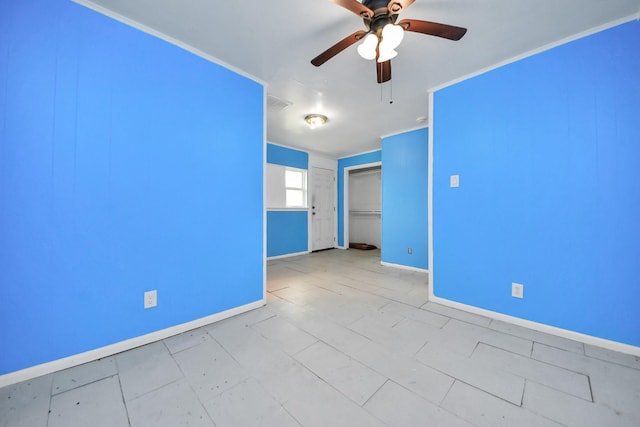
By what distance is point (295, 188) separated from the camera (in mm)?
5367

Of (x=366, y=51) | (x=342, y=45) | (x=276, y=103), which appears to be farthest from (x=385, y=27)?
A: (x=276, y=103)

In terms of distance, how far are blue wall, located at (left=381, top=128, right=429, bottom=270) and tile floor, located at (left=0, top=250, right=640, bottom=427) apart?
1.84 m

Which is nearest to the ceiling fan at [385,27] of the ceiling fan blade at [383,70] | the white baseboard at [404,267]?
the ceiling fan blade at [383,70]

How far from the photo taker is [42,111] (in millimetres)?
1409

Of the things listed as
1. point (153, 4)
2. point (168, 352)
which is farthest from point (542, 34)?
point (168, 352)

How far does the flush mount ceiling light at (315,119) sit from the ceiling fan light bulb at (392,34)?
2.06m

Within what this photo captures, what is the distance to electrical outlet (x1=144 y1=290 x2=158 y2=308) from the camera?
175 cm

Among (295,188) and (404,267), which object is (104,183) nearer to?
(295,188)

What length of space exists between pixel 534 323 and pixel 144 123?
3643mm

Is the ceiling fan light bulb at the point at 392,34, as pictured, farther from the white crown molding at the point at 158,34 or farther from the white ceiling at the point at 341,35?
the white crown molding at the point at 158,34

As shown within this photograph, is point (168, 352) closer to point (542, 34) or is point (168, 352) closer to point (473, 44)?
point (473, 44)

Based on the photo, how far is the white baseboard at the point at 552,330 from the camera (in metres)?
1.65

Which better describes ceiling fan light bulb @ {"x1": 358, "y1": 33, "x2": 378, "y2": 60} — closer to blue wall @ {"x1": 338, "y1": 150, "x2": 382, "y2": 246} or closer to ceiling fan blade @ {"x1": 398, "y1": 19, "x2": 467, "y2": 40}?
ceiling fan blade @ {"x1": 398, "y1": 19, "x2": 467, "y2": 40}

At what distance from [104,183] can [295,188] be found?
12.8ft
